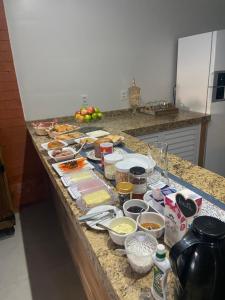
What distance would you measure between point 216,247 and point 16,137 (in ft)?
7.09

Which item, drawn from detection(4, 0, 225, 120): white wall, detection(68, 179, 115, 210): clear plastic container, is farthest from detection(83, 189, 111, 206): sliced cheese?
detection(4, 0, 225, 120): white wall

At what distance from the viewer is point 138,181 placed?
2.94ft

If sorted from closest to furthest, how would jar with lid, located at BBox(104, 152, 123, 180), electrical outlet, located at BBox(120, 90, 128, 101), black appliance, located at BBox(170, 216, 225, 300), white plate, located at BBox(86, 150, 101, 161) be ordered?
1. black appliance, located at BBox(170, 216, 225, 300)
2. jar with lid, located at BBox(104, 152, 123, 180)
3. white plate, located at BBox(86, 150, 101, 161)
4. electrical outlet, located at BBox(120, 90, 128, 101)

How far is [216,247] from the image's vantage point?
18.1 inches

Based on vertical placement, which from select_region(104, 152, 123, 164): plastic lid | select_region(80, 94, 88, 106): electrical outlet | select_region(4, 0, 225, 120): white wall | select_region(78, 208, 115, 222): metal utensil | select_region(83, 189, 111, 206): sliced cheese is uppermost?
select_region(4, 0, 225, 120): white wall

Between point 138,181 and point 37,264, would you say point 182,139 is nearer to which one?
point 138,181

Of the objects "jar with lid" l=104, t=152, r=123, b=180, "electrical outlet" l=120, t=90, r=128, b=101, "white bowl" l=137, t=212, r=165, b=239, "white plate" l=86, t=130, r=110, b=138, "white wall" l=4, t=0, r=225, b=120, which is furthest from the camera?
"electrical outlet" l=120, t=90, r=128, b=101

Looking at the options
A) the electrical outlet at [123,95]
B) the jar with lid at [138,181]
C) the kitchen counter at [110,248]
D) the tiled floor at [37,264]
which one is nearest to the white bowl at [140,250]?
the kitchen counter at [110,248]

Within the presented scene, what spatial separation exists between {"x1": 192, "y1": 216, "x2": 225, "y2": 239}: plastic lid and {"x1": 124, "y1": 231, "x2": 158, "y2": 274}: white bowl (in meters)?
0.19

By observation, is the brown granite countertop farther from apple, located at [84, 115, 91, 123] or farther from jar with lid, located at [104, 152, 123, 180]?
jar with lid, located at [104, 152, 123, 180]

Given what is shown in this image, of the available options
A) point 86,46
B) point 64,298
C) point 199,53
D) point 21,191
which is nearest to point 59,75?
point 86,46

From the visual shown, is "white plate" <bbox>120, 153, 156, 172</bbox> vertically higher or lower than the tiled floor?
higher

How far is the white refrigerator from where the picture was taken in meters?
2.27

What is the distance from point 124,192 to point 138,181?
3.0 inches
